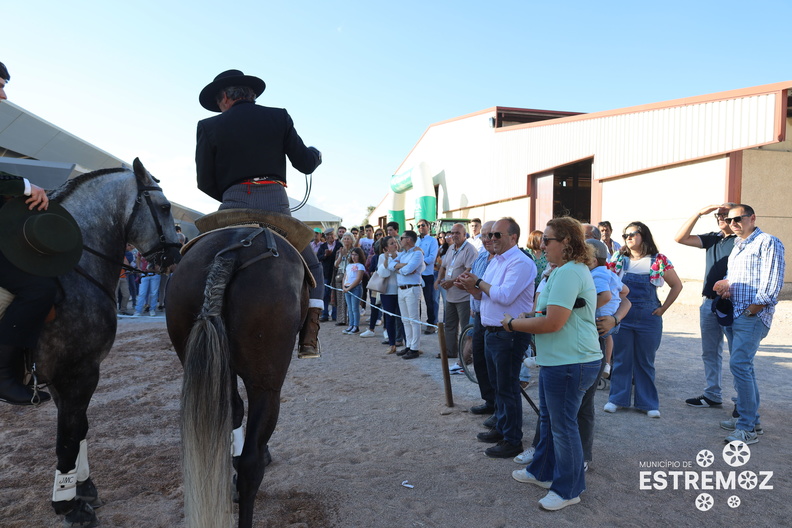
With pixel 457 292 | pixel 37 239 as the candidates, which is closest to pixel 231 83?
pixel 37 239

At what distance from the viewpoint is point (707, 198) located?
43.2 feet

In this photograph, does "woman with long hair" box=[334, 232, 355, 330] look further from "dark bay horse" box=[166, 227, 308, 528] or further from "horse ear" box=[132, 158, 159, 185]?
"dark bay horse" box=[166, 227, 308, 528]

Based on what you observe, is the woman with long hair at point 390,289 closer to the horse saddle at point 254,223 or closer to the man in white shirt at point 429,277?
the man in white shirt at point 429,277

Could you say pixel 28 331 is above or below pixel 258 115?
below

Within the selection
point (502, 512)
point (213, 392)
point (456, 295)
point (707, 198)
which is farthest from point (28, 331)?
point (707, 198)

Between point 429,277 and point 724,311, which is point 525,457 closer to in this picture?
point 724,311

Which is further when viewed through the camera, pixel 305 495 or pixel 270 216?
pixel 305 495

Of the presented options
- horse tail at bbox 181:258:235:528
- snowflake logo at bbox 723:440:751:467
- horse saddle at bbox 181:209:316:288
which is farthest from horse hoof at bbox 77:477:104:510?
snowflake logo at bbox 723:440:751:467

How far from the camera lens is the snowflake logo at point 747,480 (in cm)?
366

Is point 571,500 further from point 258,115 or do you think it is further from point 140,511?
point 258,115

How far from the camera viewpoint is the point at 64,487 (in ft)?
10.3

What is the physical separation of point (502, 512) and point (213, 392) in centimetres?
210

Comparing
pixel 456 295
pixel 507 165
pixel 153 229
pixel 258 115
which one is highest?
pixel 507 165

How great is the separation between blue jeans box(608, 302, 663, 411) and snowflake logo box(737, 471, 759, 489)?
4.76 feet
